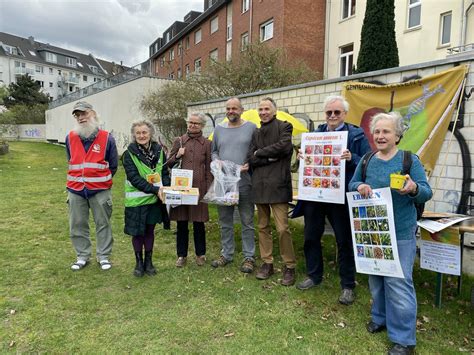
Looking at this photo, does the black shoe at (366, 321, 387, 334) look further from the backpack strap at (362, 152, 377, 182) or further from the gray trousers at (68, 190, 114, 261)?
the gray trousers at (68, 190, 114, 261)

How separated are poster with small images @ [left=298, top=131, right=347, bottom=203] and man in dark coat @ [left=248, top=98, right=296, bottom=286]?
9.6 inches

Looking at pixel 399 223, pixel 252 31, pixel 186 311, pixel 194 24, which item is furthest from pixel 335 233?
pixel 194 24

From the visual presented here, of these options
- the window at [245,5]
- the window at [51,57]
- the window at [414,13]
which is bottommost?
the window at [414,13]

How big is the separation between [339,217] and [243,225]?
138 centimetres

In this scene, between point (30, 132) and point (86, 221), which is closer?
point (86, 221)

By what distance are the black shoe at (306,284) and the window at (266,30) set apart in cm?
1880

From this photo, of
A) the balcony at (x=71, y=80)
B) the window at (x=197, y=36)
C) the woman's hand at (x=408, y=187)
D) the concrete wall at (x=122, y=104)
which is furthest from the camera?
the balcony at (x=71, y=80)

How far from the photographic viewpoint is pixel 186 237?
460 cm

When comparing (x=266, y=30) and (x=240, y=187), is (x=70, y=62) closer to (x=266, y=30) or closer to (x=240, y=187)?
(x=266, y=30)

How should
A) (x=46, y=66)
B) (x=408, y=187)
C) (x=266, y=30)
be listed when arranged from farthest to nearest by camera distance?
1. (x=46, y=66)
2. (x=266, y=30)
3. (x=408, y=187)

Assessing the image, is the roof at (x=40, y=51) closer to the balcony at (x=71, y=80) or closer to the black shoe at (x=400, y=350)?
the balcony at (x=71, y=80)

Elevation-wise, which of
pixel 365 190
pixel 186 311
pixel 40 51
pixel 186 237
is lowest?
pixel 186 311

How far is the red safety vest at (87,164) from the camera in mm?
4266

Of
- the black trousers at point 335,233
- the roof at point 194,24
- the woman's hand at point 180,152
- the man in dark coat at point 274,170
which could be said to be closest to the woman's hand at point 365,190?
the black trousers at point 335,233
